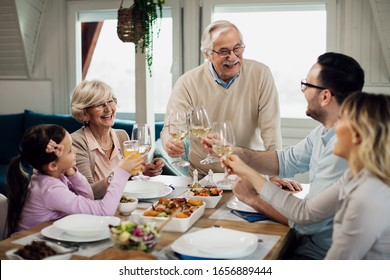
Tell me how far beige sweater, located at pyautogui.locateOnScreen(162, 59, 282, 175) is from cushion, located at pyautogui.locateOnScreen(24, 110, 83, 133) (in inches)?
74.9

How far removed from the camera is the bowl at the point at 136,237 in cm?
137

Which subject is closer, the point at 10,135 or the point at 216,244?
the point at 216,244

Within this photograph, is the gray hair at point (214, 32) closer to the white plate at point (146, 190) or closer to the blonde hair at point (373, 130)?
the white plate at point (146, 190)

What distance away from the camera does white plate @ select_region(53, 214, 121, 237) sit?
1.62 metres

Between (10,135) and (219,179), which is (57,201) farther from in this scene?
(10,135)

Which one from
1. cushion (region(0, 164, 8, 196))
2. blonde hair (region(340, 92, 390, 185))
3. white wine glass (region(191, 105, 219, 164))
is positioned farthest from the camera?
cushion (region(0, 164, 8, 196))

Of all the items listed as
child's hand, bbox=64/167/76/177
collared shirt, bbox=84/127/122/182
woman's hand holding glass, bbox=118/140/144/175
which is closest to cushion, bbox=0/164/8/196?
collared shirt, bbox=84/127/122/182

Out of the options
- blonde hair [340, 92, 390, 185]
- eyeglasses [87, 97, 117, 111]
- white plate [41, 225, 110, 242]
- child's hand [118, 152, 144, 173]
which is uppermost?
blonde hair [340, 92, 390, 185]

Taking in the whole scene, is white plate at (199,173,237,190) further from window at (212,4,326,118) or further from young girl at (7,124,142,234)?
window at (212,4,326,118)

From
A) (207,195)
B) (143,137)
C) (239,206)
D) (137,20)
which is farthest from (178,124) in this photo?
(137,20)

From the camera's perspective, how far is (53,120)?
4.67m

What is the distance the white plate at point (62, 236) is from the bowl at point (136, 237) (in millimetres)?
235

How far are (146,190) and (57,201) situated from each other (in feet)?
1.60

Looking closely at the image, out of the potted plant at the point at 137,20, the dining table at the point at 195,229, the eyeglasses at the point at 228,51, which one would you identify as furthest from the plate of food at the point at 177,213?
the potted plant at the point at 137,20
